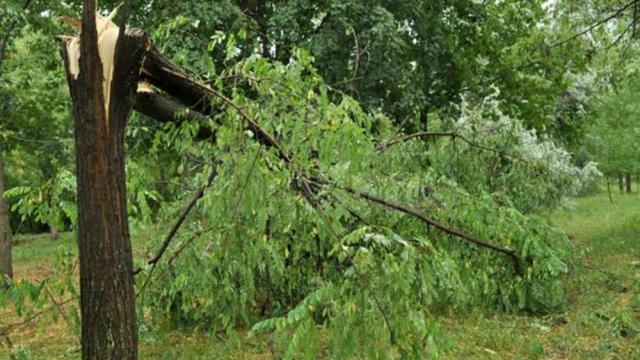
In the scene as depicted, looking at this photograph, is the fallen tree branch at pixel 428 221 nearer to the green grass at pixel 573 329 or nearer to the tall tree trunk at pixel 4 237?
the green grass at pixel 573 329

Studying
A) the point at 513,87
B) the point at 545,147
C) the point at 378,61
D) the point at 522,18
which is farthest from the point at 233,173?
the point at 545,147

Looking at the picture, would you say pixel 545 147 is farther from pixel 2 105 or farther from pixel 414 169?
pixel 2 105

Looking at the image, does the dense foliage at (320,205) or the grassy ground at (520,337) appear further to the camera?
the grassy ground at (520,337)

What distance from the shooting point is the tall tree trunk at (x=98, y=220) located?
9.07 feet

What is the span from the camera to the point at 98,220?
2770mm

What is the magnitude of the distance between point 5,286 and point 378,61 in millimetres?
8590

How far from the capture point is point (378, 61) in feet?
35.7

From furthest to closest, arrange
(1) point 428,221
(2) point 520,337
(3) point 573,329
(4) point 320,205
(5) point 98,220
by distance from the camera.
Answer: (3) point 573,329, (2) point 520,337, (1) point 428,221, (4) point 320,205, (5) point 98,220

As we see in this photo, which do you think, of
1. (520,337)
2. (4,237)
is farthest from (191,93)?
(4,237)

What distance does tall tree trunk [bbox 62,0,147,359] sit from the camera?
9.07ft

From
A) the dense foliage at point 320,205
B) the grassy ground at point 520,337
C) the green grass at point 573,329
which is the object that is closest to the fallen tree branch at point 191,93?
the dense foliage at point 320,205

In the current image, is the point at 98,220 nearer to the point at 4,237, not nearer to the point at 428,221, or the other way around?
the point at 428,221

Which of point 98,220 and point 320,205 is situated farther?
point 320,205

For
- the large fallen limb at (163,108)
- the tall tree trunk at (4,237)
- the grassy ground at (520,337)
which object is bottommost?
the grassy ground at (520,337)
